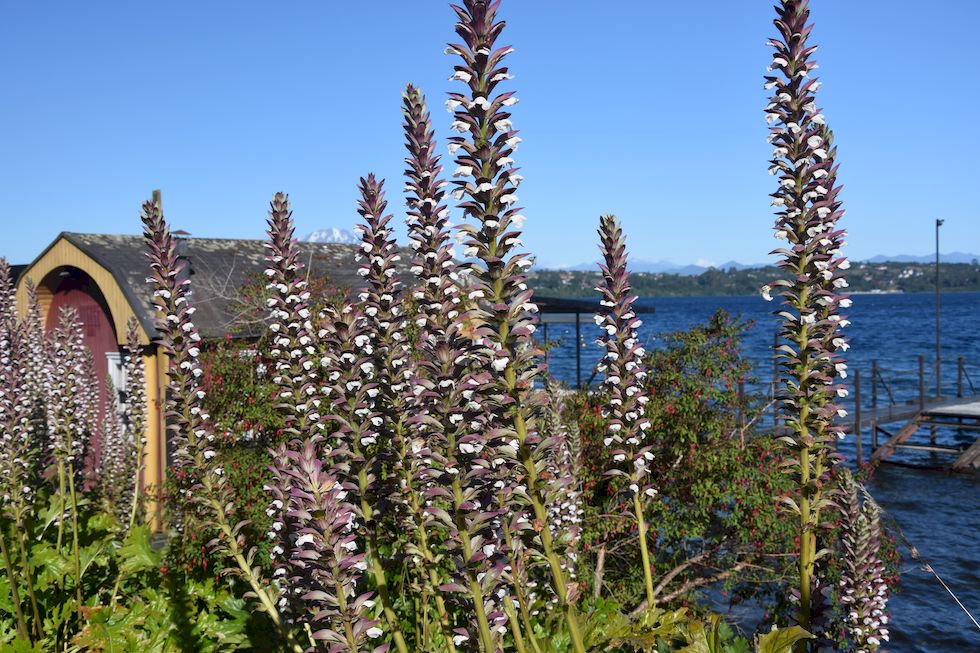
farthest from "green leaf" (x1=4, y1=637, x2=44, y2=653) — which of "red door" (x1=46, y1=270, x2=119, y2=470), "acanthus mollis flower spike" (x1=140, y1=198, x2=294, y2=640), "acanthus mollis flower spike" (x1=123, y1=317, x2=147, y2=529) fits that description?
"red door" (x1=46, y1=270, x2=119, y2=470)

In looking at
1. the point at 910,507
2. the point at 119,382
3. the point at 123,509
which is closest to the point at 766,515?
the point at 123,509

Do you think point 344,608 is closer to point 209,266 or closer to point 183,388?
point 183,388

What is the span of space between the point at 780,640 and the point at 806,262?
2.05 m

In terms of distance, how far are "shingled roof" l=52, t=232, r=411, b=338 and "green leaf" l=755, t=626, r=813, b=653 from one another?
15125 mm

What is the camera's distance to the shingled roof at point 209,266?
19297 millimetres

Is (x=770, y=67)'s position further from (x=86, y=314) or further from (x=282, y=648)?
(x=86, y=314)

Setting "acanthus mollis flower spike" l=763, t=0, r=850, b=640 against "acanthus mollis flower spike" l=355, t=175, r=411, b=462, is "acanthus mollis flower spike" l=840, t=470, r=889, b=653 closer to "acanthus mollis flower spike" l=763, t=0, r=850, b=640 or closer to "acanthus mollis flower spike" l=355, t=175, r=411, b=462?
"acanthus mollis flower spike" l=763, t=0, r=850, b=640

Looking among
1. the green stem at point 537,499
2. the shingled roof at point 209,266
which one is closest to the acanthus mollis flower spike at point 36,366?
the shingled roof at point 209,266

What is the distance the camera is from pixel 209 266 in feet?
71.4

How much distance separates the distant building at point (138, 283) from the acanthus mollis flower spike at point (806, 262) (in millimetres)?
13998

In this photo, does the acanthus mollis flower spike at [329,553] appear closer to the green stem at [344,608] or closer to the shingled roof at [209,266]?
the green stem at [344,608]

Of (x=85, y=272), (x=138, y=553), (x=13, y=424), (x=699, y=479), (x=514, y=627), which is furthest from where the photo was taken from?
(x=85, y=272)

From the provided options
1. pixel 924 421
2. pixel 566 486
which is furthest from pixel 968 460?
pixel 566 486

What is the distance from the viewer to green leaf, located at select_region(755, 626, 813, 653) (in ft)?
12.9
